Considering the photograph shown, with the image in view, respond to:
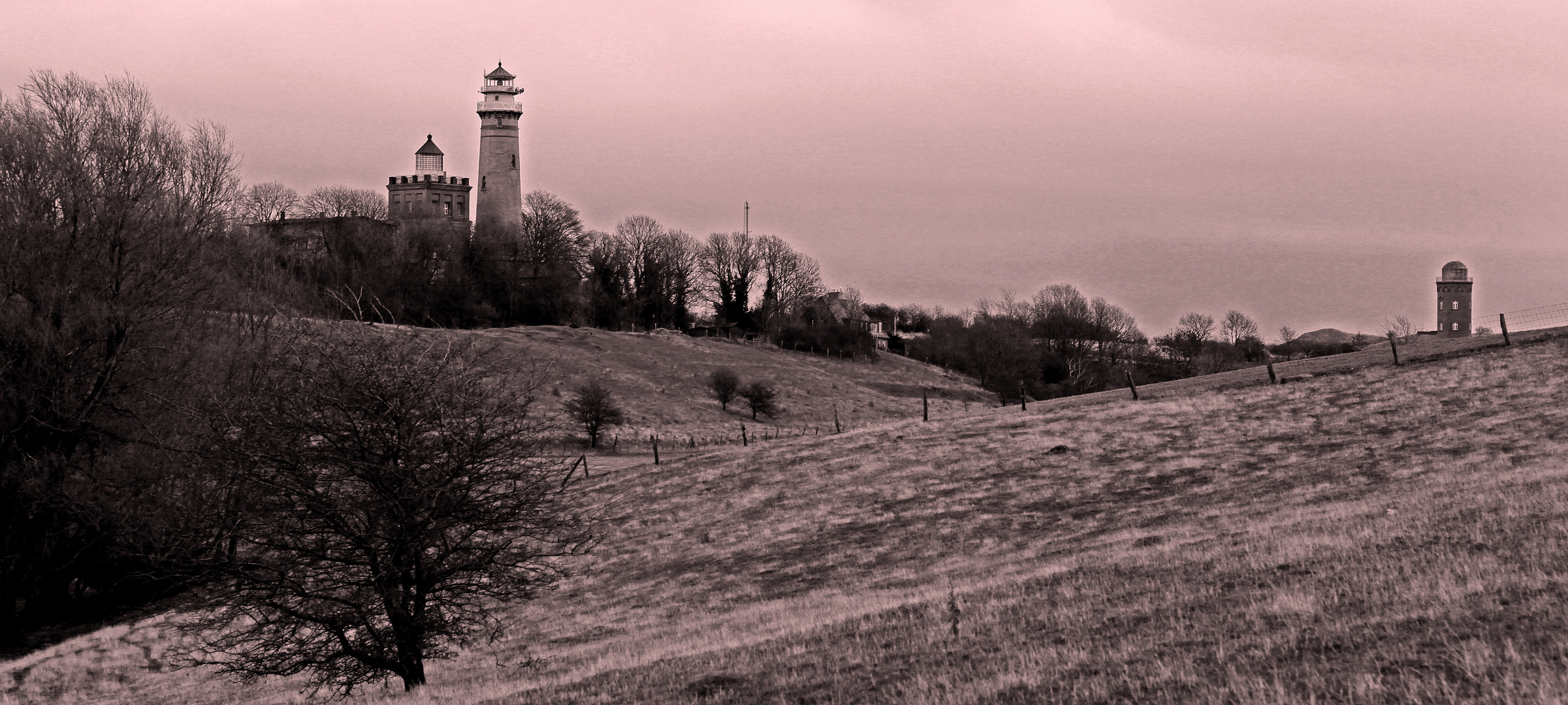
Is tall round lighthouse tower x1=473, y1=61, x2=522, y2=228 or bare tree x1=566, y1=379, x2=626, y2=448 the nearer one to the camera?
bare tree x1=566, y1=379, x2=626, y2=448

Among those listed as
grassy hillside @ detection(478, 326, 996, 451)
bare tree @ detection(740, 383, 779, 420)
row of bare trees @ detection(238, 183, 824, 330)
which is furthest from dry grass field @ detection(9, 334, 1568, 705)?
row of bare trees @ detection(238, 183, 824, 330)

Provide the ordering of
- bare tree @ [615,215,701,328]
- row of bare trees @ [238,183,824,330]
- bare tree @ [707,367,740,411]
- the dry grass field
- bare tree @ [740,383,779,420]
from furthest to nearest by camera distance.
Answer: bare tree @ [615,215,701,328], row of bare trees @ [238,183,824,330], bare tree @ [707,367,740,411], bare tree @ [740,383,779,420], the dry grass field

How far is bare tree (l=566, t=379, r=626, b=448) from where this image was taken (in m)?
65.7

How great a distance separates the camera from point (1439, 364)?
45.7 meters

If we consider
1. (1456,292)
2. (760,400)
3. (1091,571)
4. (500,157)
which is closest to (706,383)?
(760,400)

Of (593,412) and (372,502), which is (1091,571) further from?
(593,412)

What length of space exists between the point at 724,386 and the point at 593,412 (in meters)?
17.0

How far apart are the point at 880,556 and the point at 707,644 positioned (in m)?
9.99

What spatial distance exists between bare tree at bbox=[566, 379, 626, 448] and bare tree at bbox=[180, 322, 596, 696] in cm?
4904

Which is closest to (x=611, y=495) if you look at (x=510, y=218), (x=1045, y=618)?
(x=1045, y=618)

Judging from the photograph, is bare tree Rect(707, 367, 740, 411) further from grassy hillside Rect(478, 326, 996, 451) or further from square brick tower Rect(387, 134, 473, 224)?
square brick tower Rect(387, 134, 473, 224)

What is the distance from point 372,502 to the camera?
15336 mm

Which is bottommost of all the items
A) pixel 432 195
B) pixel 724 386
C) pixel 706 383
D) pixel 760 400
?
pixel 760 400

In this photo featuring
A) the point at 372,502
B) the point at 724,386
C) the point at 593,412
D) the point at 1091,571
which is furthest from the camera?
the point at 724,386
